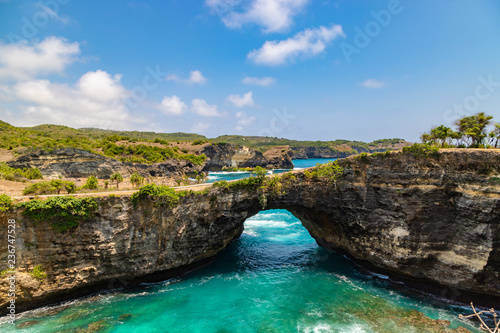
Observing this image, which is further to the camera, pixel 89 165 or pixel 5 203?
pixel 89 165

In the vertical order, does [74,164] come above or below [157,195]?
above

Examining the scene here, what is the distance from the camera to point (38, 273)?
17094 mm

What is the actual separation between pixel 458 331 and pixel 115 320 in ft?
76.4

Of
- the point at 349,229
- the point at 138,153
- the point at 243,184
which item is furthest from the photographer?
the point at 138,153

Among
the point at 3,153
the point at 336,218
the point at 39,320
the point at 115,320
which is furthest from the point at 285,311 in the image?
the point at 3,153

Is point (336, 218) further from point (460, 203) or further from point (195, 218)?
point (195, 218)

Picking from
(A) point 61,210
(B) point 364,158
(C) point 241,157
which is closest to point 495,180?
(B) point 364,158

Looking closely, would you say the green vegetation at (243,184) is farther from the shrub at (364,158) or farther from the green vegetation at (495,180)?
the green vegetation at (495,180)

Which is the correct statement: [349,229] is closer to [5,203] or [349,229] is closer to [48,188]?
[5,203]

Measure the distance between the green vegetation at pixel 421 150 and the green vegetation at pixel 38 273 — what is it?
30.4 metres

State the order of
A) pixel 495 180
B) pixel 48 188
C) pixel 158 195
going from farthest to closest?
pixel 48 188 → pixel 158 195 → pixel 495 180

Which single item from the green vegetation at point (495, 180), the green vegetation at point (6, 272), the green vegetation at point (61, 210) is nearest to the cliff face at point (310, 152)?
the green vegetation at point (495, 180)

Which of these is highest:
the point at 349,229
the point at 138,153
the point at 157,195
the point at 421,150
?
the point at 138,153

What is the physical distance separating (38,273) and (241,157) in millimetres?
102373
